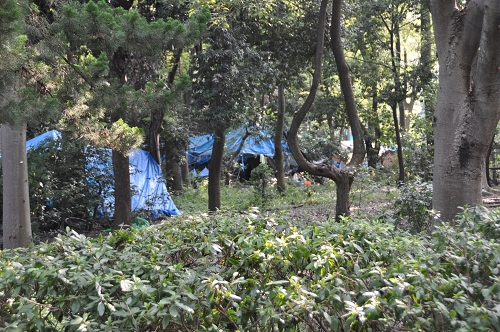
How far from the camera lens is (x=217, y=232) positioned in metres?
3.38

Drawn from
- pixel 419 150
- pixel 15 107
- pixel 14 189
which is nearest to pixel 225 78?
pixel 14 189

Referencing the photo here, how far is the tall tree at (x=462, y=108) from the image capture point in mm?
5023

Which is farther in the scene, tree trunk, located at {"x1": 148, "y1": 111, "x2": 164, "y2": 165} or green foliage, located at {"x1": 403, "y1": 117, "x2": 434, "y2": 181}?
tree trunk, located at {"x1": 148, "y1": 111, "x2": 164, "y2": 165}

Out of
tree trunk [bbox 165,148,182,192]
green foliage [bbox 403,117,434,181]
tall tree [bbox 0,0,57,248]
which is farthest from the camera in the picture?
tree trunk [bbox 165,148,182,192]

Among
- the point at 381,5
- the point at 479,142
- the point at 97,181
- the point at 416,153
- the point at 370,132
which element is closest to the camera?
the point at 479,142

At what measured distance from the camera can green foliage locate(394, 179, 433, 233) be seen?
6.20 meters

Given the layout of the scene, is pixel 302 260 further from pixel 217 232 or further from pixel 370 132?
pixel 370 132

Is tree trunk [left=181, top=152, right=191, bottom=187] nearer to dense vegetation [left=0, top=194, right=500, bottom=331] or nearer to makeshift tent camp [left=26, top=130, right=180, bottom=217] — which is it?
makeshift tent camp [left=26, top=130, right=180, bottom=217]

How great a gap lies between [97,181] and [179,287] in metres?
10.00

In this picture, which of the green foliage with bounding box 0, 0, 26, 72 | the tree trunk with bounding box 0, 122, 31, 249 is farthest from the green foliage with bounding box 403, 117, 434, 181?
the green foliage with bounding box 0, 0, 26, 72

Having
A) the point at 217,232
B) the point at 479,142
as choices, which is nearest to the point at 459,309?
the point at 217,232

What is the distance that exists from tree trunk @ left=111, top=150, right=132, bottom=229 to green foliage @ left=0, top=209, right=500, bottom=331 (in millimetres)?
7418

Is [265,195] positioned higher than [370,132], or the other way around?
[370,132]

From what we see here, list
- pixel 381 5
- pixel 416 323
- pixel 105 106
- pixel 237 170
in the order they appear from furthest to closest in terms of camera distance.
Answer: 1. pixel 237 170
2. pixel 381 5
3. pixel 105 106
4. pixel 416 323
